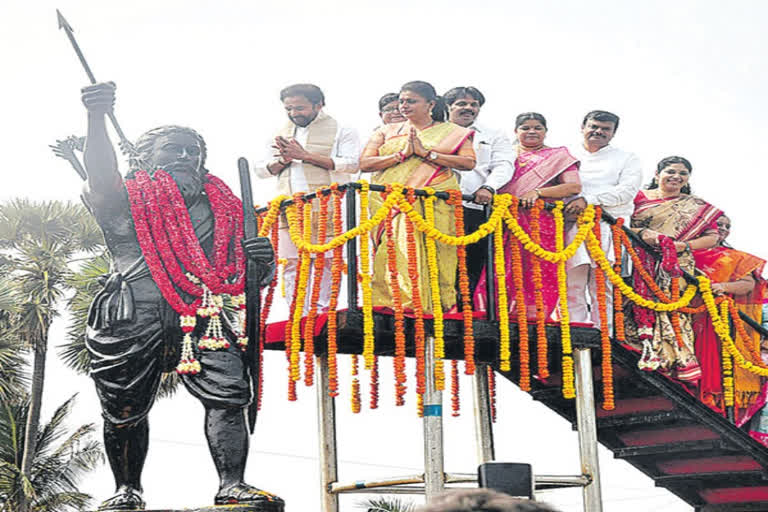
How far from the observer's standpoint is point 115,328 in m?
5.66

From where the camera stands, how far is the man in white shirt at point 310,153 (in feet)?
25.0

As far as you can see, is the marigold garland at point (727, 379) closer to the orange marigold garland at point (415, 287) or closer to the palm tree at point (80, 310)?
the orange marigold garland at point (415, 287)

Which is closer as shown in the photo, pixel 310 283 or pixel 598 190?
pixel 310 283

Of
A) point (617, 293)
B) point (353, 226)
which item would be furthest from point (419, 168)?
point (617, 293)

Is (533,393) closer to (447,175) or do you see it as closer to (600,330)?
(600,330)

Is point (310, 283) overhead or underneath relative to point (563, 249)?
underneath

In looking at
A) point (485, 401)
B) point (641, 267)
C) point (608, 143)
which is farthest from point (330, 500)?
point (608, 143)

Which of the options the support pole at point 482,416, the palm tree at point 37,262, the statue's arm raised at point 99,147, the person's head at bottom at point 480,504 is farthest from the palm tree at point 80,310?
the person's head at bottom at point 480,504

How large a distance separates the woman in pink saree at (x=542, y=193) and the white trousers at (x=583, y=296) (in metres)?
0.17

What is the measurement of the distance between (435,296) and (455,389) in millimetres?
1460

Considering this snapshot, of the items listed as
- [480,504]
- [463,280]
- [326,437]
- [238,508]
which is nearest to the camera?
[480,504]

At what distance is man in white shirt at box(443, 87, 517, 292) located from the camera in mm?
7859

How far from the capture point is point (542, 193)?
26.2ft

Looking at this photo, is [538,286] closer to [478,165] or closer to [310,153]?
[478,165]
